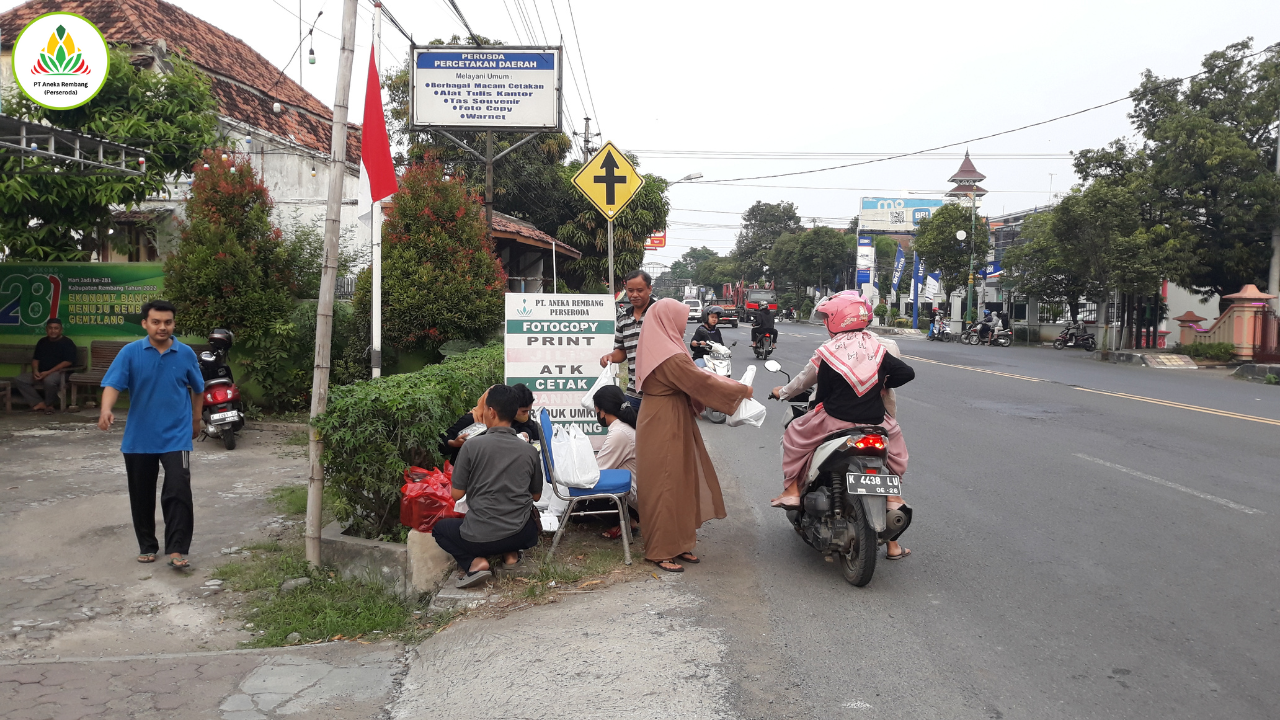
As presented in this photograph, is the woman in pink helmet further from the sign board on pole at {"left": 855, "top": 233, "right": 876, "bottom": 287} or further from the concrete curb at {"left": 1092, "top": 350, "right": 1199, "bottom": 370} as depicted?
the sign board on pole at {"left": 855, "top": 233, "right": 876, "bottom": 287}

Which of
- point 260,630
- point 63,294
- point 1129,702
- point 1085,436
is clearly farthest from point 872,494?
point 63,294

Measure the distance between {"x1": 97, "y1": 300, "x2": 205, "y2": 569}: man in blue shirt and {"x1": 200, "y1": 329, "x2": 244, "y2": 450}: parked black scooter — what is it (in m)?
3.92

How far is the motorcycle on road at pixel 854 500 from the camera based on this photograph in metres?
5.23

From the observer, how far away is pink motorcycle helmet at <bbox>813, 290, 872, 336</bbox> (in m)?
5.65

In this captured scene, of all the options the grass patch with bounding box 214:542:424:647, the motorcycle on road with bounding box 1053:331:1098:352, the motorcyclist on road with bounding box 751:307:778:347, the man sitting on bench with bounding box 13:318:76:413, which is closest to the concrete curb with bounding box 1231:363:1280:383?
the motorcyclist on road with bounding box 751:307:778:347

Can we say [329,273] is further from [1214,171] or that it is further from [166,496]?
[1214,171]

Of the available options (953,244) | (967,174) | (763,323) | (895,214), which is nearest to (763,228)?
(895,214)

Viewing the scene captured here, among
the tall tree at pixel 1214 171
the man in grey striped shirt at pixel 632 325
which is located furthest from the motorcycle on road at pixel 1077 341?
the man in grey striped shirt at pixel 632 325

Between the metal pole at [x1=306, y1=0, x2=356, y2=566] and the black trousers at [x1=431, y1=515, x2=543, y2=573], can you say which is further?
the metal pole at [x1=306, y1=0, x2=356, y2=566]

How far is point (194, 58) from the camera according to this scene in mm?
18094

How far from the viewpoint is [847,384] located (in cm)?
558

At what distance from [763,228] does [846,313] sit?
92.6m

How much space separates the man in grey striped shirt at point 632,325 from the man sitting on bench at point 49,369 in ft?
27.5

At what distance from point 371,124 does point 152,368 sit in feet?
7.62
